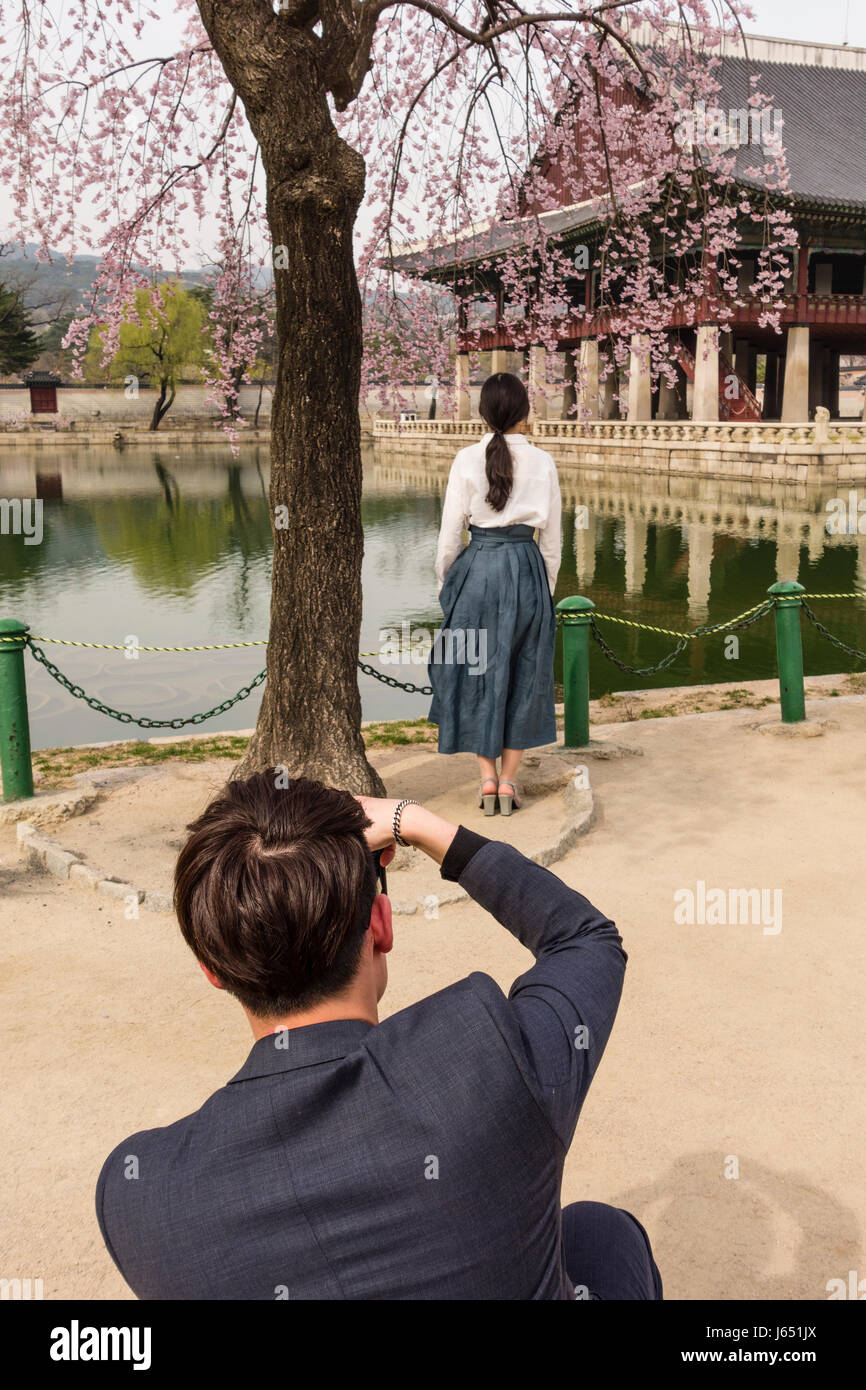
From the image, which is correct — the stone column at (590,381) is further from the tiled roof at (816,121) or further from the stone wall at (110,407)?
the stone wall at (110,407)

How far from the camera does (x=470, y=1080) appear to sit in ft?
4.17

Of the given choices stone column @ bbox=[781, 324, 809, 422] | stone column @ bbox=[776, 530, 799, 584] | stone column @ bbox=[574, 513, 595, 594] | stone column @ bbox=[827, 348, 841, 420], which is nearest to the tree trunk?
stone column @ bbox=[827, 348, 841, 420]

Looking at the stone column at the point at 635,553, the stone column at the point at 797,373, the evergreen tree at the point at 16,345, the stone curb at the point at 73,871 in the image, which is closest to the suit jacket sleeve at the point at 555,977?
the stone curb at the point at 73,871

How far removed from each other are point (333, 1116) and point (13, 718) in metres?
5.01

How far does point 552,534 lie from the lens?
550cm

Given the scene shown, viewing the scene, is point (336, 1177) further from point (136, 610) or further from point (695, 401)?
point (695, 401)

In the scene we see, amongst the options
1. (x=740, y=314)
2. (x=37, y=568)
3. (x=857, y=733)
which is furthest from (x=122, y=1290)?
(x=740, y=314)

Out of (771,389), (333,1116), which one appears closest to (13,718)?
(333,1116)

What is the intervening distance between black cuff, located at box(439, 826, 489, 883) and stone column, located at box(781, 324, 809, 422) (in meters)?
31.3

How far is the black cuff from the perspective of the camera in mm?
1624

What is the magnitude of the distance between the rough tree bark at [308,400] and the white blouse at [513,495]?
472 millimetres

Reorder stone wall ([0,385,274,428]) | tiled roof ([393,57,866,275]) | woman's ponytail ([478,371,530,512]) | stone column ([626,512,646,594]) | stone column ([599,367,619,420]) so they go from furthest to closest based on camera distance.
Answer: stone wall ([0,385,274,428]) → stone column ([599,367,619,420]) → tiled roof ([393,57,866,275]) → stone column ([626,512,646,594]) → woman's ponytail ([478,371,530,512])

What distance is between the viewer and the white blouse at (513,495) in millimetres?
5371

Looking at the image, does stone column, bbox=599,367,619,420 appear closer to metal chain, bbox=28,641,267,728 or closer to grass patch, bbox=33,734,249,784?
grass patch, bbox=33,734,249,784
